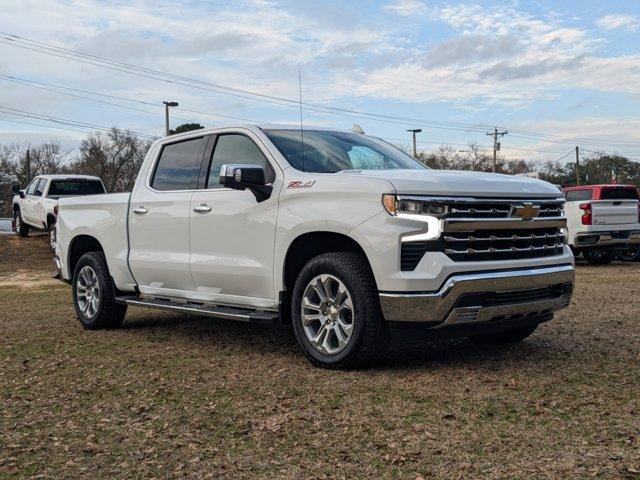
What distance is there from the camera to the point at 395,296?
4711 millimetres

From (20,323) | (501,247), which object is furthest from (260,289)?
(20,323)

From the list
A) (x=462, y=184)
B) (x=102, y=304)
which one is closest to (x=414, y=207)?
(x=462, y=184)

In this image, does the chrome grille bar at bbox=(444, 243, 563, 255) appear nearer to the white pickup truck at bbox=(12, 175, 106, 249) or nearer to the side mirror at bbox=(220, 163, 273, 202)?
the side mirror at bbox=(220, 163, 273, 202)

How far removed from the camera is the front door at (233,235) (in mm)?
5633

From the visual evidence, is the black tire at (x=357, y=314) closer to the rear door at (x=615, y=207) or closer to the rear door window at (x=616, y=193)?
the rear door at (x=615, y=207)

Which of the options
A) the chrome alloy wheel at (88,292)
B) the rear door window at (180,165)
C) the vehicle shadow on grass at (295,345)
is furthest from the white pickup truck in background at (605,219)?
the chrome alloy wheel at (88,292)

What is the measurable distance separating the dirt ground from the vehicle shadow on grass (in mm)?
23

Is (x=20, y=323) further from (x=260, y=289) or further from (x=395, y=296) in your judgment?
(x=395, y=296)

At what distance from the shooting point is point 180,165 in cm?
677

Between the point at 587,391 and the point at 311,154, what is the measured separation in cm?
276

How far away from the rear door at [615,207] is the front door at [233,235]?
35.4 feet

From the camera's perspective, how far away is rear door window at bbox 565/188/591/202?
15.8m

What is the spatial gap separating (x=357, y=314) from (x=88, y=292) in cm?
394

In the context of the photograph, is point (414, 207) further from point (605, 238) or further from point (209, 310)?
point (605, 238)
